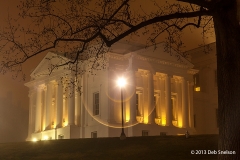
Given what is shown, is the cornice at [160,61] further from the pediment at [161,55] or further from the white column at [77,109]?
the white column at [77,109]

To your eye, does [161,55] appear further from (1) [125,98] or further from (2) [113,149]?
(2) [113,149]

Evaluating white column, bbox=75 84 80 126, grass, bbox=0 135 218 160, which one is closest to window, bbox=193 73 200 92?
white column, bbox=75 84 80 126

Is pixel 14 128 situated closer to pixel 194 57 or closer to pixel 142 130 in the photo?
pixel 194 57

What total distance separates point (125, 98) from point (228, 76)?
37540 mm

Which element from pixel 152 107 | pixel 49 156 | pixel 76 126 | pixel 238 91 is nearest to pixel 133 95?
pixel 152 107

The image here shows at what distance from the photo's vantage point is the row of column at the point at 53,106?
53156 mm

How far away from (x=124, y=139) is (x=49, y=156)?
6628 millimetres

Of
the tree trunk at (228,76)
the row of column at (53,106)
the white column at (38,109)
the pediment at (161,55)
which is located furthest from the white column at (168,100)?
the tree trunk at (228,76)

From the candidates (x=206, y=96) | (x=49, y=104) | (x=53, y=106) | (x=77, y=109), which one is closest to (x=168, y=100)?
(x=77, y=109)

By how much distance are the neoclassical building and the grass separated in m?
15.1

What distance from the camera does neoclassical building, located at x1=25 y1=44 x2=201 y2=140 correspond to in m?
50.6

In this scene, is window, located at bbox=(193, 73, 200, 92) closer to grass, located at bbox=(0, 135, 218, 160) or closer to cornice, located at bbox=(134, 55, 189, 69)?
cornice, located at bbox=(134, 55, 189, 69)

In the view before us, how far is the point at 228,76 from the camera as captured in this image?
45.3 feet

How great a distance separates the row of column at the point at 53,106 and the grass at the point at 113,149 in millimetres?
18306
